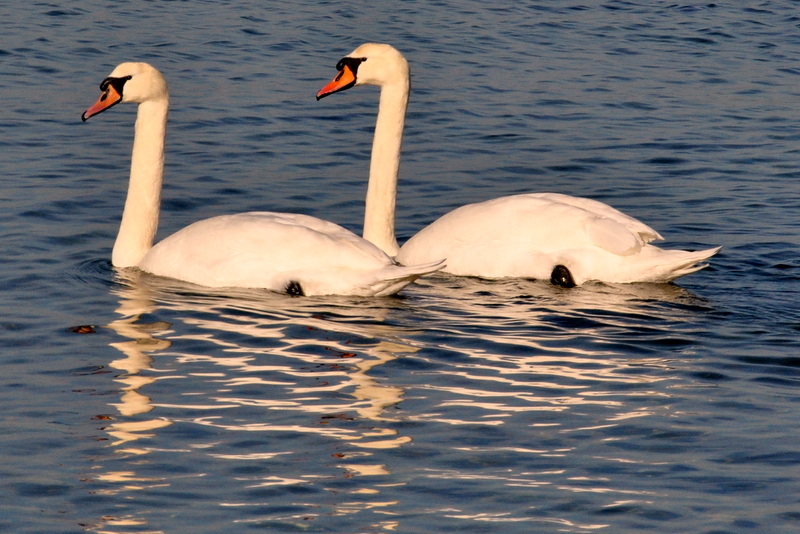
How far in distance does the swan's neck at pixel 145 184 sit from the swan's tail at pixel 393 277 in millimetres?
2138

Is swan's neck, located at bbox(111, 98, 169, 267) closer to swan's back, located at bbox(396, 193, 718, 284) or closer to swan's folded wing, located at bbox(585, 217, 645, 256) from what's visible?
swan's back, located at bbox(396, 193, 718, 284)

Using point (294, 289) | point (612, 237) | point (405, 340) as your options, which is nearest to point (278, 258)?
point (294, 289)

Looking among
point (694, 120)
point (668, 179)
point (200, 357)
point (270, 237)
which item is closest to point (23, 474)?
point (200, 357)

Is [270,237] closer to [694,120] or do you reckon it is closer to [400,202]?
[400,202]

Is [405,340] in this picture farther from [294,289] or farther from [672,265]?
[672,265]

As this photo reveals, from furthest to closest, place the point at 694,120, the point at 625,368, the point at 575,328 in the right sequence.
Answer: the point at 694,120, the point at 575,328, the point at 625,368

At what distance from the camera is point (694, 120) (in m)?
17.1

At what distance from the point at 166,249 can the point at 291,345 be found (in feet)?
6.59

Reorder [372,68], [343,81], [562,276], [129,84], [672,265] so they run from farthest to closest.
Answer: [372,68] < [343,81] < [129,84] < [562,276] < [672,265]

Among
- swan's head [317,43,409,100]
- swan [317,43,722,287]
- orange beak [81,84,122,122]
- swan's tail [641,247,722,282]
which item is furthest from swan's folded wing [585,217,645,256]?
orange beak [81,84,122,122]

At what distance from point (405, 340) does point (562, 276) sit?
1.93m

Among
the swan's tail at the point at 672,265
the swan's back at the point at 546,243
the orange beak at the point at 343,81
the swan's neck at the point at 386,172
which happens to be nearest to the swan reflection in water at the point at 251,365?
the swan's back at the point at 546,243

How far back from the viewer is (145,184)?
10.5 m

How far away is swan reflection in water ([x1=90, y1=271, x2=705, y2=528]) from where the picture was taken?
6590 mm
